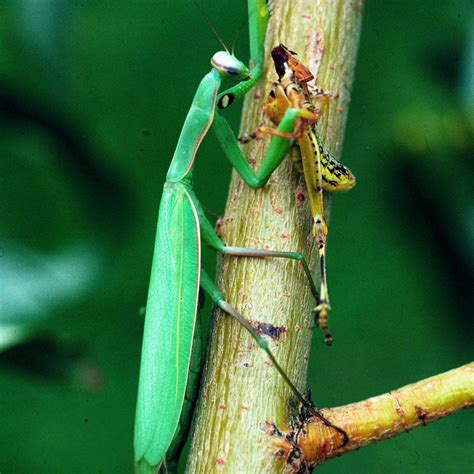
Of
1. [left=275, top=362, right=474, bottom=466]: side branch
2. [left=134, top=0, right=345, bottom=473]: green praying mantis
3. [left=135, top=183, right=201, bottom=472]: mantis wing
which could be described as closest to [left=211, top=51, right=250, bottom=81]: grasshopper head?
[left=134, top=0, right=345, bottom=473]: green praying mantis

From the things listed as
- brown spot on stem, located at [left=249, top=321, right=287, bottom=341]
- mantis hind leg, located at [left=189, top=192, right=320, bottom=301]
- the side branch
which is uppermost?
mantis hind leg, located at [left=189, top=192, right=320, bottom=301]

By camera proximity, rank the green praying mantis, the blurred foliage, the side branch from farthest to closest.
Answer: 1. the blurred foliage
2. the green praying mantis
3. the side branch

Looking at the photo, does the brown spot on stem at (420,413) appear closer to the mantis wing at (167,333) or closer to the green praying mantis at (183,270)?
the green praying mantis at (183,270)

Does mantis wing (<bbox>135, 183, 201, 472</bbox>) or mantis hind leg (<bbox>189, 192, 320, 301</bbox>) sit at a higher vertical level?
mantis hind leg (<bbox>189, 192, 320, 301</bbox>)

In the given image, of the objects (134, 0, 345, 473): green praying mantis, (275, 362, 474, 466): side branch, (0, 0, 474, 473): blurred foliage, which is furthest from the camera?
(0, 0, 474, 473): blurred foliage

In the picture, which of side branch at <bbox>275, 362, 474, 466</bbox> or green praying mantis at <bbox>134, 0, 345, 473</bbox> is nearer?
side branch at <bbox>275, 362, 474, 466</bbox>

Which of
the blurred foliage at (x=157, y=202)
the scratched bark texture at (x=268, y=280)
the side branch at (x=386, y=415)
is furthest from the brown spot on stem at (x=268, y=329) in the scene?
the blurred foliage at (x=157, y=202)

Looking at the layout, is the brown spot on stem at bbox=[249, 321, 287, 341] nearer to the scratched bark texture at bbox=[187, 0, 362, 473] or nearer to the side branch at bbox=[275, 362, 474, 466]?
the scratched bark texture at bbox=[187, 0, 362, 473]
